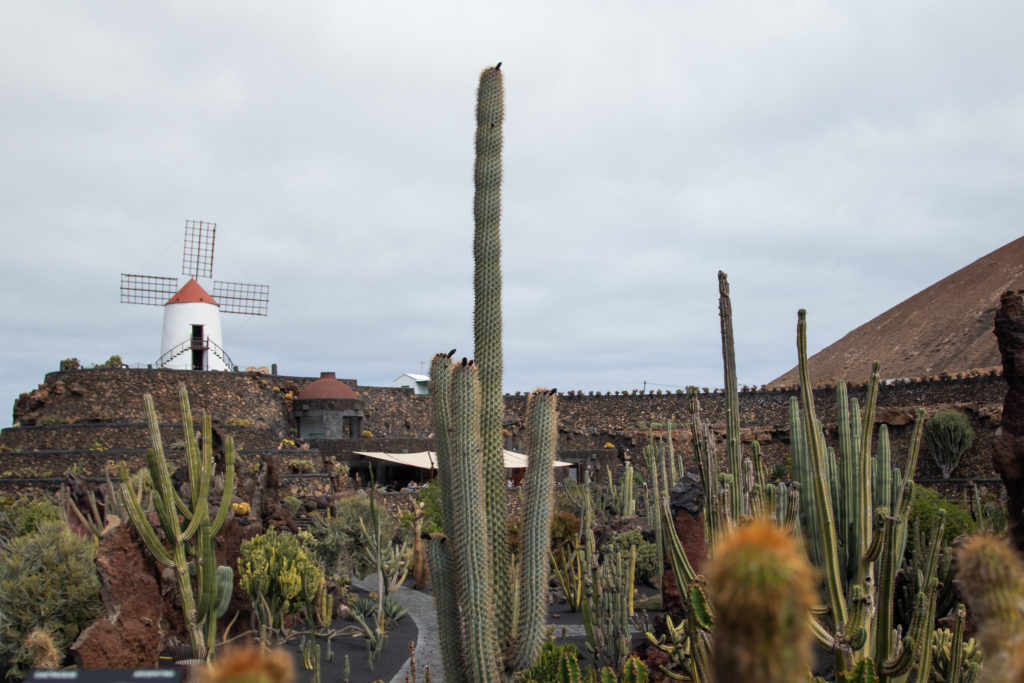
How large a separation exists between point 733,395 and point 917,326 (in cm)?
5630

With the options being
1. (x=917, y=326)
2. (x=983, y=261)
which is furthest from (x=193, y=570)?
(x=983, y=261)

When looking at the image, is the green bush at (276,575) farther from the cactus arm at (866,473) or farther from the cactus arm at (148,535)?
the cactus arm at (866,473)

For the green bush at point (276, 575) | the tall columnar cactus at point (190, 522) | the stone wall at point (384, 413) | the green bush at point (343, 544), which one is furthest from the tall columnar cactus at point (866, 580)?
the stone wall at point (384, 413)

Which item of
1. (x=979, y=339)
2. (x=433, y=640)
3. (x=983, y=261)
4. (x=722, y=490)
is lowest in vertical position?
(x=433, y=640)

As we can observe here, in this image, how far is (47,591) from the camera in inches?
312

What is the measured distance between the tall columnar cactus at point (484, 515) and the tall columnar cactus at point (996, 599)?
4.51 meters

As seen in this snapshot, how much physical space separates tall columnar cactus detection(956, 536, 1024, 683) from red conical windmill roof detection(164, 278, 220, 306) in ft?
107

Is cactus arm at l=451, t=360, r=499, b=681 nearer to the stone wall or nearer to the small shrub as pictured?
the small shrub

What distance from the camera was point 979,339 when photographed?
155ft

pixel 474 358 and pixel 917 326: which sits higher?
pixel 917 326

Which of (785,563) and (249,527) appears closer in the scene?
(785,563)

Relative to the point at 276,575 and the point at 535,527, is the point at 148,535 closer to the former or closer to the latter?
the point at 276,575

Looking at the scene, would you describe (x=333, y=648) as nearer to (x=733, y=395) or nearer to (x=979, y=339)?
(x=733, y=395)

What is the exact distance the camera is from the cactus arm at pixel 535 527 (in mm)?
6258
